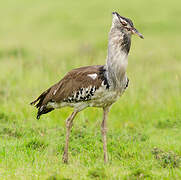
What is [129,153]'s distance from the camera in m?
5.51

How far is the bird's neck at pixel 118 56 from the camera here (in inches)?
197

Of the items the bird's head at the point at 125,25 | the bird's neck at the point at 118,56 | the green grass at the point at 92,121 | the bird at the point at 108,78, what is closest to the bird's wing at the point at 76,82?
the bird at the point at 108,78

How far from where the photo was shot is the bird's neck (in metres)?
5.00

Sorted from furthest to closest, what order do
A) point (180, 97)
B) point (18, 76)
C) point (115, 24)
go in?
point (18, 76)
point (180, 97)
point (115, 24)

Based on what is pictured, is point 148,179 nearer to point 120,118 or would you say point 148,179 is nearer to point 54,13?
point 120,118

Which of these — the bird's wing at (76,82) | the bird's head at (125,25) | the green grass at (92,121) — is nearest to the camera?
the green grass at (92,121)

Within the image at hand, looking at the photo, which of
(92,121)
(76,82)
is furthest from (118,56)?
(92,121)

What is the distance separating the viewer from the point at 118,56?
198 inches

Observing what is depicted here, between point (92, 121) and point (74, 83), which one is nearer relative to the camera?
point (74, 83)

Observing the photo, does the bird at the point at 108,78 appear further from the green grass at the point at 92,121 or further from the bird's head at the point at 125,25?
the green grass at the point at 92,121

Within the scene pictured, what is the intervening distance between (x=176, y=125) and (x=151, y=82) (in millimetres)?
3018

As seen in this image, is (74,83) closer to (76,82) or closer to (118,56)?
(76,82)

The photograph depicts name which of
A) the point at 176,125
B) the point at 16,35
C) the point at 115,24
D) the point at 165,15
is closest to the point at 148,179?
the point at 115,24

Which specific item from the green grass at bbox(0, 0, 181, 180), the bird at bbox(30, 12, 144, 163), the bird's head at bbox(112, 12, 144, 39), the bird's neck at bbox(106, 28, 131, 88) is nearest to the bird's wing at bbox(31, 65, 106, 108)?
the bird at bbox(30, 12, 144, 163)
